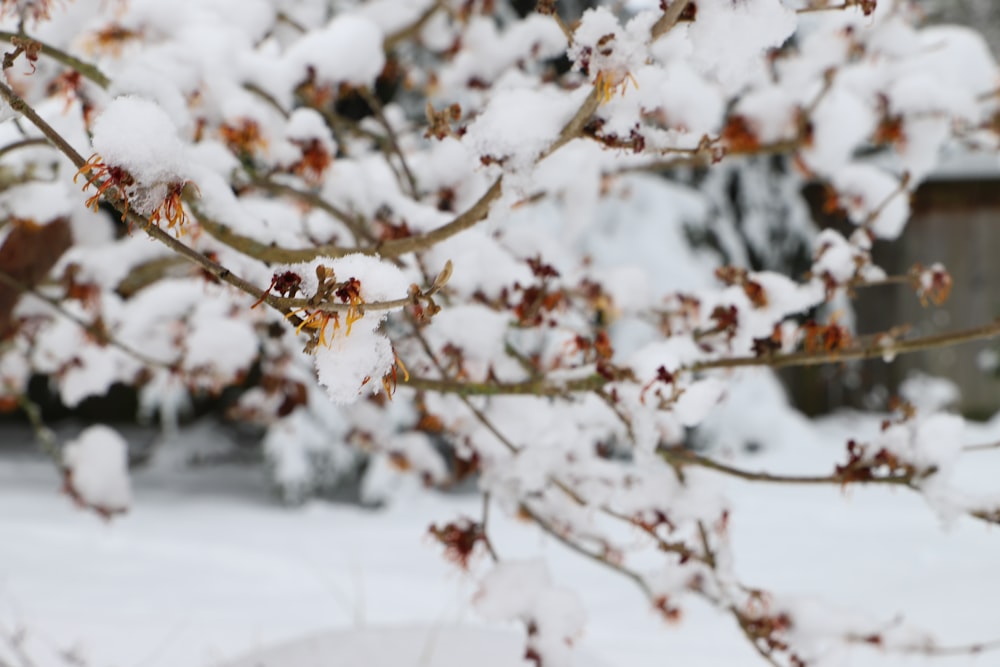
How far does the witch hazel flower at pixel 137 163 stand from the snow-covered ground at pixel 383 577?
3.38 feet

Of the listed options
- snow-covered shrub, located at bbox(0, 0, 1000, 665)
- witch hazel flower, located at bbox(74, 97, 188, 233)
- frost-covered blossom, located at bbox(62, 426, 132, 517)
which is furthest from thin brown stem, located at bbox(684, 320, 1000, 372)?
frost-covered blossom, located at bbox(62, 426, 132, 517)

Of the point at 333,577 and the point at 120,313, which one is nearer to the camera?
the point at 120,313

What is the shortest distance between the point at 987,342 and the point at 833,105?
675cm

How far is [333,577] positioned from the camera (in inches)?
149

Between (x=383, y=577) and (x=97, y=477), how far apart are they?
1815 millimetres

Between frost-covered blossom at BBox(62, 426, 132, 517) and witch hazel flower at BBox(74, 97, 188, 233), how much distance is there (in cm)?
160

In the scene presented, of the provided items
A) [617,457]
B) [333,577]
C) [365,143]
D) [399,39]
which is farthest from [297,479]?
[399,39]

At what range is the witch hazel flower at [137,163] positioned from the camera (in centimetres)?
78

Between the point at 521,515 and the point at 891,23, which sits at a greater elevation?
the point at 891,23

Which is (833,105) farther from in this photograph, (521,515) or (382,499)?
(382,499)

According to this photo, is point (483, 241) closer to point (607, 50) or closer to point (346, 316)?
point (607, 50)

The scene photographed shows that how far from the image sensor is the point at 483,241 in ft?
5.36

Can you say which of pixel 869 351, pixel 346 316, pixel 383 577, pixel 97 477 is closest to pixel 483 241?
pixel 869 351

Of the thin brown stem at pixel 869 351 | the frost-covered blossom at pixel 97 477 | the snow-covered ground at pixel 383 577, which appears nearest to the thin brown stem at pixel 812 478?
the thin brown stem at pixel 869 351
